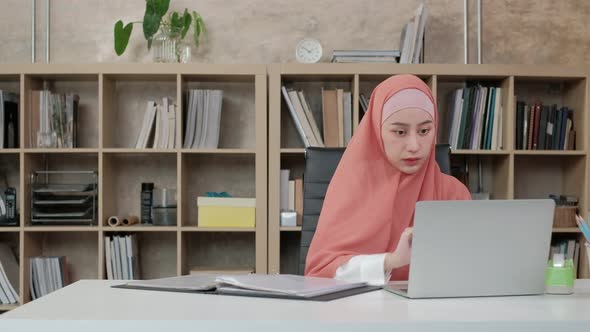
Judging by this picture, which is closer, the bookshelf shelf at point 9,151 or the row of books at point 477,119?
the bookshelf shelf at point 9,151

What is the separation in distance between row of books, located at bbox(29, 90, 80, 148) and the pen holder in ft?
8.73

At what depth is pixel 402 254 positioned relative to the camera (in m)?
1.79

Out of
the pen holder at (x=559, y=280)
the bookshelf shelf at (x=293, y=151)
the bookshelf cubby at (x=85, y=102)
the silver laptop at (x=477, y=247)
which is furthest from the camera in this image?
the bookshelf cubby at (x=85, y=102)

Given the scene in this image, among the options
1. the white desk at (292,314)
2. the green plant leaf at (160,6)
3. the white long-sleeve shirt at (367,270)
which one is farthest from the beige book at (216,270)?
the white desk at (292,314)

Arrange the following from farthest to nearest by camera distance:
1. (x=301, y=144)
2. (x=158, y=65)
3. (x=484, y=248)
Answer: (x=301, y=144) < (x=158, y=65) < (x=484, y=248)

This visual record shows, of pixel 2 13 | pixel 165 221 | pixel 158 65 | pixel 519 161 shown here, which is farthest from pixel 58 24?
pixel 519 161

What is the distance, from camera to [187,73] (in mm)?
3785

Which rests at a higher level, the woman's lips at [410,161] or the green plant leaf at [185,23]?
the green plant leaf at [185,23]

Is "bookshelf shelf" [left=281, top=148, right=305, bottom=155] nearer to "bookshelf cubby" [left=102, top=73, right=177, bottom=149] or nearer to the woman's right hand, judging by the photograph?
"bookshelf cubby" [left=102, top=73, right=177, bottom=149]

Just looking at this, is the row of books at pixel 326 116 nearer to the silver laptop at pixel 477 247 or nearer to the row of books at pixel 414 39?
the row of books at pixel 414 39

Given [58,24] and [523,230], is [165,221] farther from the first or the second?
[523,230]

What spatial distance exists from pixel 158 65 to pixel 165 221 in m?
0.71

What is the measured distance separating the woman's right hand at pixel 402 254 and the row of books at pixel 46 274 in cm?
238

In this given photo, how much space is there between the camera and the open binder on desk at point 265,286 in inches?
60.1
